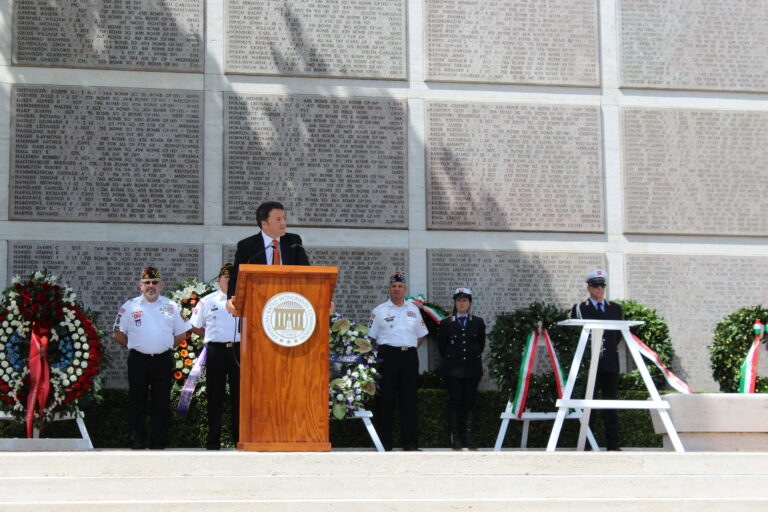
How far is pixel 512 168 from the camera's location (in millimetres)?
12461

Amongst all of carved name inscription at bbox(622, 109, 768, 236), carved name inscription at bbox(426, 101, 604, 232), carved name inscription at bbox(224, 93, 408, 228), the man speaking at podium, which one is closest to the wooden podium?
the man speaking at podium

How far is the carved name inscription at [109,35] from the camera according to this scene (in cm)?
1188

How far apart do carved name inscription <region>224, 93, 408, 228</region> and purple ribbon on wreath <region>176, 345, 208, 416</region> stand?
1.96 meters

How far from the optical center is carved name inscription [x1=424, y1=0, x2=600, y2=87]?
498 inches

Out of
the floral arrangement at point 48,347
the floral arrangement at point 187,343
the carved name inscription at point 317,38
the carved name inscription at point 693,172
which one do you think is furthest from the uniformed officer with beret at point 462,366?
the floral arrangement at point 48,347

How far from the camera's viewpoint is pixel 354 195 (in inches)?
478

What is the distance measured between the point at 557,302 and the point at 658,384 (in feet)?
4.67

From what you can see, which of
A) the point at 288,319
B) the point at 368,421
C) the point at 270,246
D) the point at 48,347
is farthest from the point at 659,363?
the point at 48,347

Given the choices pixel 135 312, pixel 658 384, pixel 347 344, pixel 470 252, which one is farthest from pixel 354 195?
pixel 658 384

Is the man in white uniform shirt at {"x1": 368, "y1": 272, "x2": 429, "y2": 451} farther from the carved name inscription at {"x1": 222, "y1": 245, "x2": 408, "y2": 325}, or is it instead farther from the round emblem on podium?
the round emblem on podium

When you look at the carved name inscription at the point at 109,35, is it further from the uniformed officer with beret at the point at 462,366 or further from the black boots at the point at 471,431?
the black boots at the point at 471,431

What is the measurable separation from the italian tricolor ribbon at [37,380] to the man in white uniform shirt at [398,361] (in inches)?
122
